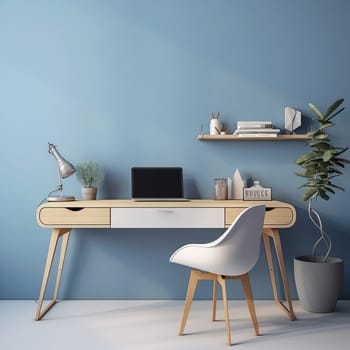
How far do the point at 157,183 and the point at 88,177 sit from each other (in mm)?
503

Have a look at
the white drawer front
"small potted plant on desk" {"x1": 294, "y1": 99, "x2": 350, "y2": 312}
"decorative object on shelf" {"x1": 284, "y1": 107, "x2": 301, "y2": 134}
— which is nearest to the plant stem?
"small potted plant on desk" {"x1": 294, "y1": 99, "x2": 350, "y2": 312}

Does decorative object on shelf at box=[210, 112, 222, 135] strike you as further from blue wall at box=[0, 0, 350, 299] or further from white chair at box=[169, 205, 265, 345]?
white chair at box=[169, 205, 265, 345]

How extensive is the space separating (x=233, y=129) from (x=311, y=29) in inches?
37.4

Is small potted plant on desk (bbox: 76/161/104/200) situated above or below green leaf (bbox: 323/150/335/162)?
below

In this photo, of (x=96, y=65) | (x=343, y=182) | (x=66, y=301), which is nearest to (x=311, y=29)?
(x=343, y=182)

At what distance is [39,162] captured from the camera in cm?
345

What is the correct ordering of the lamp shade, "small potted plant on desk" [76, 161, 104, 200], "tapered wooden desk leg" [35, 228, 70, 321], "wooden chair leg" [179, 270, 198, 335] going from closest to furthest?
1. "wooden chair leg" [179, 270, 198, 335]
2. "tapered wooden desk leg" [35, 228, 70, 321]
3. the lamp shade
4. "small potted plant on desk" [76, 161, 104, 200]

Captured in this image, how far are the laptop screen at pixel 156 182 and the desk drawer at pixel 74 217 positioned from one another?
38 cm

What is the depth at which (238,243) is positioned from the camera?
2520mm

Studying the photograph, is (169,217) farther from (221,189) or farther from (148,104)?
(148,104)

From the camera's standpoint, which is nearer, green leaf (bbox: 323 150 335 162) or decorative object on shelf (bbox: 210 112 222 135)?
green leaf (bbox: 323 150 335 162)

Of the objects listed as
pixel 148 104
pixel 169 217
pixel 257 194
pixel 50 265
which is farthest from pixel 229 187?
pixel 50 265

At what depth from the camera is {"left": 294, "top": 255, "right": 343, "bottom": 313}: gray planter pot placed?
10.1 ft

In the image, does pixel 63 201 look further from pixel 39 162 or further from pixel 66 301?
pixel 66 301
